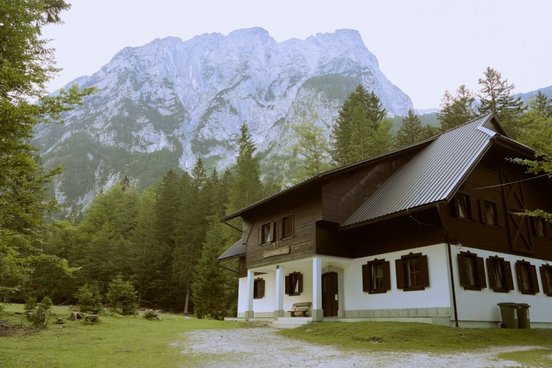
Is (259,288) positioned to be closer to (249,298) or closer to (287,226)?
(249,298)

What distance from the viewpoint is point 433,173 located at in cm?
1889

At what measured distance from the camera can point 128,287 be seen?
29688mm

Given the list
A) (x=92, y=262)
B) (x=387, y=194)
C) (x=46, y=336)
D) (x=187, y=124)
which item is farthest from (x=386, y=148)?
(x=187, y=124)

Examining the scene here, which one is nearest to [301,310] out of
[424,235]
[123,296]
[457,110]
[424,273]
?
[424,273]

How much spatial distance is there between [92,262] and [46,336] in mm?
35073

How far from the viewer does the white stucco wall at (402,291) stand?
16.1 metres

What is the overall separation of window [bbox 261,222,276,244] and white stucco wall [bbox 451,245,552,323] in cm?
999

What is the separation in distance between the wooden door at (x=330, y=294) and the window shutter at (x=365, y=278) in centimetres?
215

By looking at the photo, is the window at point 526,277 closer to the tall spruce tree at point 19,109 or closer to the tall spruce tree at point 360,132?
the tall spruce tree at point 360,132

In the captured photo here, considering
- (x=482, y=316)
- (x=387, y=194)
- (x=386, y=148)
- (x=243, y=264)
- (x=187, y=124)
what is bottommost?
(x=482, y=316)

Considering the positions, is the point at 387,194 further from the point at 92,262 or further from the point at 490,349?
the point at 92,262

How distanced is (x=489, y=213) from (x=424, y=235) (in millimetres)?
4431

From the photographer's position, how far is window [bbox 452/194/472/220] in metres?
17.5

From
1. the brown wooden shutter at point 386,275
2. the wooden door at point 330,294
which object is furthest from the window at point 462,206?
the wooden door at point 330,294
